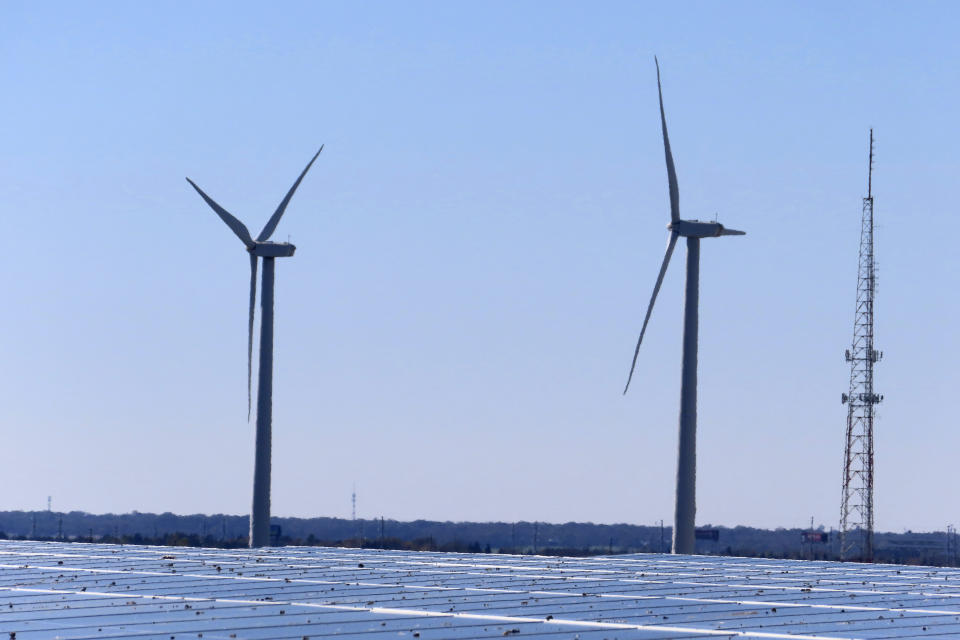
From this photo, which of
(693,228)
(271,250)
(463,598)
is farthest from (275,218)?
(463,598)

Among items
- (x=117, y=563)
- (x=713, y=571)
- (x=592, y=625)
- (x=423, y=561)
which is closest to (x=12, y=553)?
(x=117, y=563)

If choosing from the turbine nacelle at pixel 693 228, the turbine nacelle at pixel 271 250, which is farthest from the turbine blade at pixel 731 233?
the turbine nacelle at pixel 271 250

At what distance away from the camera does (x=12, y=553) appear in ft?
251

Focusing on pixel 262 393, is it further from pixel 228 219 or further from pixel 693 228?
pixel 693 228

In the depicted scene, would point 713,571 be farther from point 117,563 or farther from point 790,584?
point 117,563

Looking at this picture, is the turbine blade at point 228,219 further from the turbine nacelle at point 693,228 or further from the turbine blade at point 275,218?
the turbine nacelle at point 693,228

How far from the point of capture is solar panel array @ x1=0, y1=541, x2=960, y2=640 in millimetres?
39031

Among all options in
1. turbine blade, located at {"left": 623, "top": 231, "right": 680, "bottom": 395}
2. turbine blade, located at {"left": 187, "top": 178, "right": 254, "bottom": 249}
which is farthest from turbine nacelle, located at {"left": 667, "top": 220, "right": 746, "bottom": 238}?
turbine blade, located at {"left": 187, "top": 178, "right": 254, "bottom": 249}

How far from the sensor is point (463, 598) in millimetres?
47062

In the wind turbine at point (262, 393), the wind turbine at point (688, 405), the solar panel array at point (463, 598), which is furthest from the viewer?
the wind turbine at point (262, 393)

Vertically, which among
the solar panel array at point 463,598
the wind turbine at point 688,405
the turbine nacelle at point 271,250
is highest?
the turbine nacelle at point 271,250

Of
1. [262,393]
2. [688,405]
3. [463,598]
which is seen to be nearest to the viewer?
[463,598]

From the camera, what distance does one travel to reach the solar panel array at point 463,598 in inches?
1537

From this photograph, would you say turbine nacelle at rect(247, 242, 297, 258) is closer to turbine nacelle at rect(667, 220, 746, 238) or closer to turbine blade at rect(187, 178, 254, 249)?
turbine blade at rect(187, 178, 254, 249)
